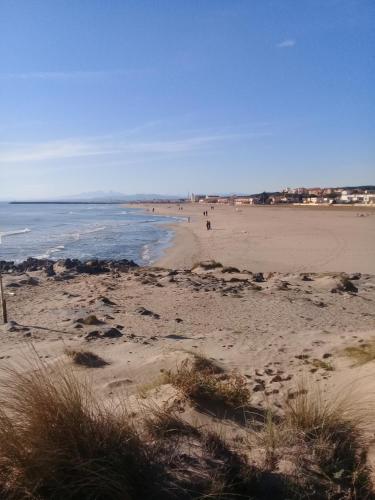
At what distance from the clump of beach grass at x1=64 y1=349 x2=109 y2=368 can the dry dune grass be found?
236 centimetres

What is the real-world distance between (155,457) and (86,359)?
308cm

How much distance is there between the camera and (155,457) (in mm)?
3037

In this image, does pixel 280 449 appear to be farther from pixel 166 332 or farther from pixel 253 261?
pixel 253 261

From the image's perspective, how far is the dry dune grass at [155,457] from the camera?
8.77 ft

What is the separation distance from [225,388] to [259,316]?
4533mm

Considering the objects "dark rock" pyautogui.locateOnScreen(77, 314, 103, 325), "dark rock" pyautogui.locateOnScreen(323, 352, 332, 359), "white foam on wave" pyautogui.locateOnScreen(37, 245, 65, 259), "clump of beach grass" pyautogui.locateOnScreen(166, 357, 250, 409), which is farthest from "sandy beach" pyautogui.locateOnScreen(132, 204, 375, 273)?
"clump of beach grass" pyautogui.locateOnScreen(166, 357, 250, 409)

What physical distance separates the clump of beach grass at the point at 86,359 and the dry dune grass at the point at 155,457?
2358 millimetres

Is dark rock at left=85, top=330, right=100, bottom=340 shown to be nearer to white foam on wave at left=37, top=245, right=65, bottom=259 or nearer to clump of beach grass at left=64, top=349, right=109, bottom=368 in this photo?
clump of beach grass at left=64, top=349, right=109, bottom=368

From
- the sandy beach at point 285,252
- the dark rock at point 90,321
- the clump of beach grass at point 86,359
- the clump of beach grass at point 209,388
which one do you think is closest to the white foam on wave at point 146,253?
the sandy beach at point 285,252

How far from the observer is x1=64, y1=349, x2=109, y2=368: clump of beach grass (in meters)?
5.75

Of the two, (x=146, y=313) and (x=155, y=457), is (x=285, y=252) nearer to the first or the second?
(x=146, y=313)

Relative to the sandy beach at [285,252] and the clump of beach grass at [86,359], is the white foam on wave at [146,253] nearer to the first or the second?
the sandy beach at [285,252]

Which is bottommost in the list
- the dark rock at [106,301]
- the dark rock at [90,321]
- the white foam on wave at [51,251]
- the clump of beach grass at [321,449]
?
the white foam on wave at [51,251]

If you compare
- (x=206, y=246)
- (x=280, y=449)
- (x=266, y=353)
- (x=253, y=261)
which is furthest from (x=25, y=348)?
(x=206, y=246)
